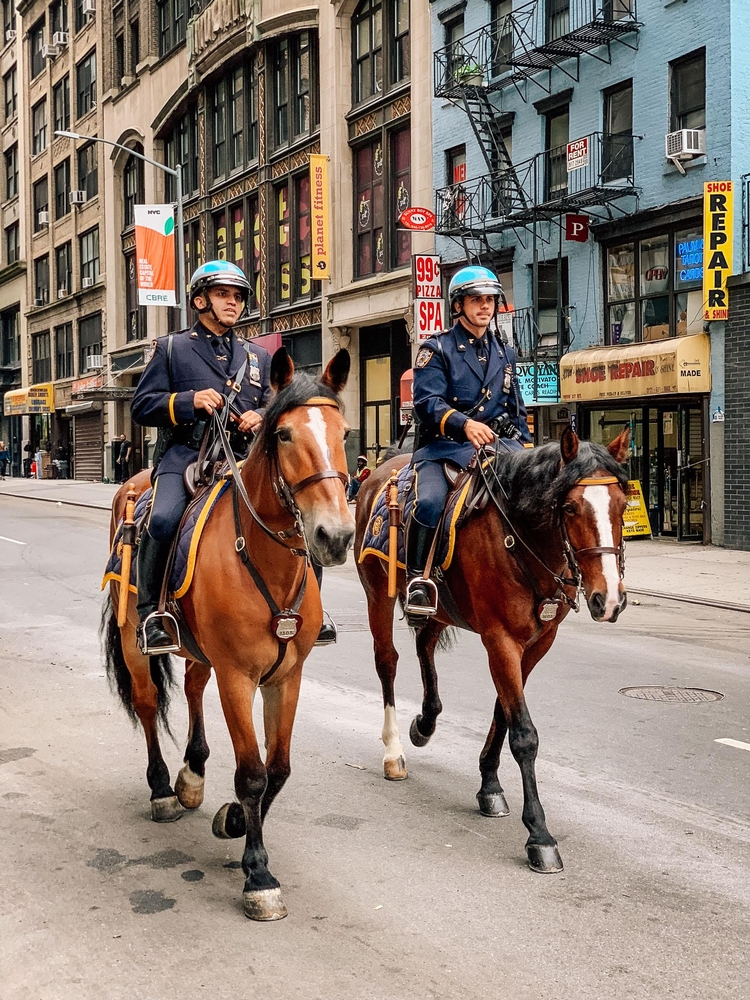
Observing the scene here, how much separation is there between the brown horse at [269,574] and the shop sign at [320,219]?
92.1ft

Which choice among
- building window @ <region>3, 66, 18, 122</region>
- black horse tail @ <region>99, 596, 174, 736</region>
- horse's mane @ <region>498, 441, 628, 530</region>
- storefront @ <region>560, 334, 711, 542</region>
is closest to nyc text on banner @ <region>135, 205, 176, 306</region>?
storefront @ <region>560, 334, 711, 542</region>

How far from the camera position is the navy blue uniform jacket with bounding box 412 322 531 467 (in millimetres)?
6340

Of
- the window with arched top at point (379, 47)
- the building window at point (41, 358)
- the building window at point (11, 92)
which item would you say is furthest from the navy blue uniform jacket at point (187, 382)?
the building window at point (11, 92)

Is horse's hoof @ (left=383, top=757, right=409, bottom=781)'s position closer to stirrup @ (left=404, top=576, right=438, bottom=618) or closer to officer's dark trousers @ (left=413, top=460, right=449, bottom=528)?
stirrup @ (left=404, top=576, right=438, bottom=618)

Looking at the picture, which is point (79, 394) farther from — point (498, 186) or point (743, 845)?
point (743, 845)

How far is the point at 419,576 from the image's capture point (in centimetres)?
623

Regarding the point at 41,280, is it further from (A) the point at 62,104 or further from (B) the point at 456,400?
(B) the point at 456,400

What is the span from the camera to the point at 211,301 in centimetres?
557

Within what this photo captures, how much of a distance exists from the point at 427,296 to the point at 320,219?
770 cm

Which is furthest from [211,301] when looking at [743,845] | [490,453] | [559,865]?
[743,845]

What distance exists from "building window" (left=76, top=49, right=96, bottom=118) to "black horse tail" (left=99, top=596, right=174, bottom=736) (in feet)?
170

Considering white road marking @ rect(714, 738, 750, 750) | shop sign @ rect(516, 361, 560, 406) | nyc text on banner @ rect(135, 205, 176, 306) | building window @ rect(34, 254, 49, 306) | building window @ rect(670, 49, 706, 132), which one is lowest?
white road marking @ rect(714, 738, 750, 750)

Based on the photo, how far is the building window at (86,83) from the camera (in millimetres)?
52344

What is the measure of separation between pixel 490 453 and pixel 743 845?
2454 mm
